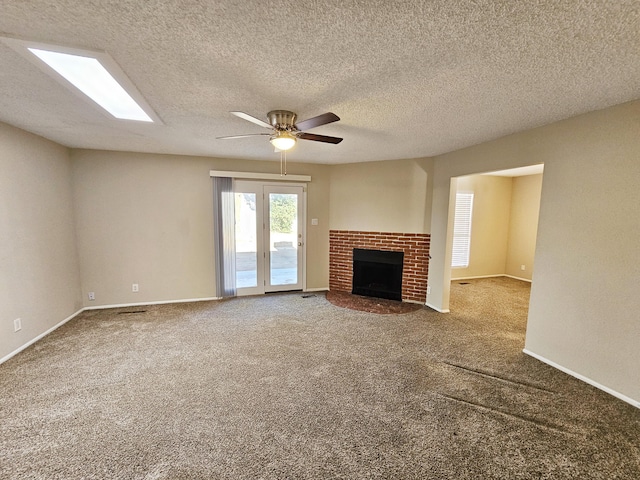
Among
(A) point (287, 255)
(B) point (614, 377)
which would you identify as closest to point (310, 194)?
(A) point (287, 255)

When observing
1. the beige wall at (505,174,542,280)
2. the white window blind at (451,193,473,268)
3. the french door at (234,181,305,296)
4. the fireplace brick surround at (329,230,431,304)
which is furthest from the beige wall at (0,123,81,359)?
the beige wall at (505,174,542,280)

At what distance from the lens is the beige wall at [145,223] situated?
13.5 feet

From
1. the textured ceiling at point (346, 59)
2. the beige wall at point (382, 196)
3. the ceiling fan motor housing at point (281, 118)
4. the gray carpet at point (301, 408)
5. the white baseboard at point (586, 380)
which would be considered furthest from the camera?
the beige wall at point (382, 196)

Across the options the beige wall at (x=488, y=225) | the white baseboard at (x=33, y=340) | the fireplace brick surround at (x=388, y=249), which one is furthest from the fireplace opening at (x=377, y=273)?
the white baseboard at (x=33, y=340)

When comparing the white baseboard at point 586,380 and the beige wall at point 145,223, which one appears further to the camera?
the beige wall at point 145,223

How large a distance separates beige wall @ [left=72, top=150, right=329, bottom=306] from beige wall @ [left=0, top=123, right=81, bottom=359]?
22 centimetres

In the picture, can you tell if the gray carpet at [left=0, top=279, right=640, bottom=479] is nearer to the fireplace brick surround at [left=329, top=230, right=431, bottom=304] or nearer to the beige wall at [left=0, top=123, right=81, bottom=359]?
the beige wall at [left=0, top=123, right=81, bottom=359]

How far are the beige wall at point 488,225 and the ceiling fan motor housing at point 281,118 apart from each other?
5.00 meters

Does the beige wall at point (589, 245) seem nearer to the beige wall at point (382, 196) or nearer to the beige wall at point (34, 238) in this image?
the beige wall at point (382, 196)

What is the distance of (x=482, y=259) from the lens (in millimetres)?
6480

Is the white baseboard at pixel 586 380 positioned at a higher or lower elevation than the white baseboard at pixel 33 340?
higher

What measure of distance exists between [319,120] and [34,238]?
11.9 feet

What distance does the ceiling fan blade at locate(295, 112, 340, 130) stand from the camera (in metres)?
2.01

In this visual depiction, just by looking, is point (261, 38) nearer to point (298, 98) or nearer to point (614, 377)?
point (298, 98)
